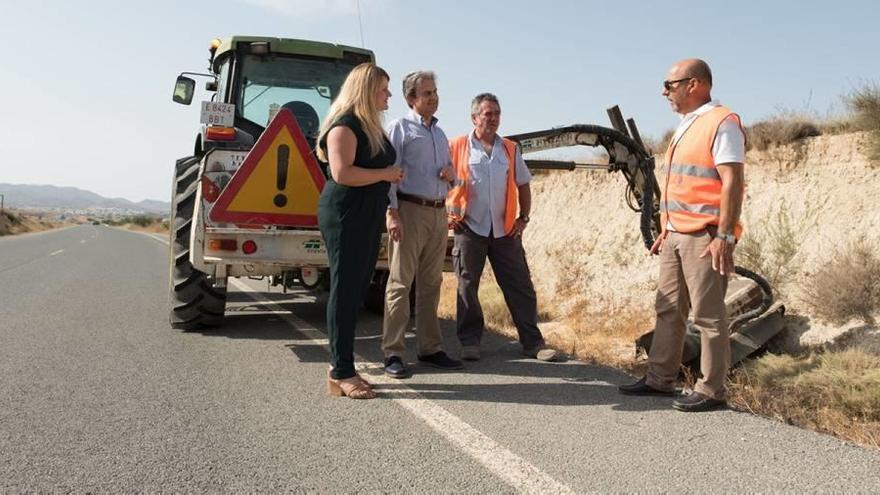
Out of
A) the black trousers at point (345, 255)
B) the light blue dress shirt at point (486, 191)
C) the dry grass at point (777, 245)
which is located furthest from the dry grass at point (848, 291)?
the black trousers at point (345, 255)

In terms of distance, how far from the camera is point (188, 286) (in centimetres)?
630

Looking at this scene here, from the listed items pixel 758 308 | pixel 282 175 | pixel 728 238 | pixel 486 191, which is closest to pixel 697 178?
pixel 728 238

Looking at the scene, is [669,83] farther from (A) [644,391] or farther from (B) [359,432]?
(B) [359,432]

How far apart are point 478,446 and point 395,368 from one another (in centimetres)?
157

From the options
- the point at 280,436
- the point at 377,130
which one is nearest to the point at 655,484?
the point at 280,436

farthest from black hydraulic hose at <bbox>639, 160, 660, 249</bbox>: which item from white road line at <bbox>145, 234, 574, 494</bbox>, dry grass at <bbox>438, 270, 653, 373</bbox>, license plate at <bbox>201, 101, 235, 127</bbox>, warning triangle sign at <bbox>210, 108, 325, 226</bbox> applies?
license plate at <bbox>201, 101, 235, 127</bbox>

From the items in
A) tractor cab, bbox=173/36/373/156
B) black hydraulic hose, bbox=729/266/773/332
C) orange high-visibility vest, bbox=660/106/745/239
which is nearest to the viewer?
orange high-visibility vest, bbox=660/106/745/239

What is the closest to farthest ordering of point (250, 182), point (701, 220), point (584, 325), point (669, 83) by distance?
1. point (701, 220)
2. point (669, 83)
3. point (250, 182)
4. point (584, 325)

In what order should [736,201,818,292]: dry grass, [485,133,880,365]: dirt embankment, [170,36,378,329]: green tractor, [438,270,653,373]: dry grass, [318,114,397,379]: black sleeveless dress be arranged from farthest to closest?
[736,201,818,292]: dry grass → [485,133,880,365]: dirt embankment → [438,270,653,373]: dry grass → [170,36,378,329]: green tractor → [318,114,397,379]: black sleeveless dress

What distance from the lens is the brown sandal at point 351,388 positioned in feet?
13.4

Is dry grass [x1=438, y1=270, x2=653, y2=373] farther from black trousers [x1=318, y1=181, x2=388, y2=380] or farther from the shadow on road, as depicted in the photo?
black trousers [x1=318, y1=181, x2=388, y2=380]

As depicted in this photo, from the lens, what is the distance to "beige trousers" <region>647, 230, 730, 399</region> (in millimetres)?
3934

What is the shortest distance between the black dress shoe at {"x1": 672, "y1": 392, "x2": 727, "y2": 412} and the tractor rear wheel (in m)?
4.08

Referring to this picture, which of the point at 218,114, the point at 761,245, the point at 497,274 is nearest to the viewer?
the point at 497,274
